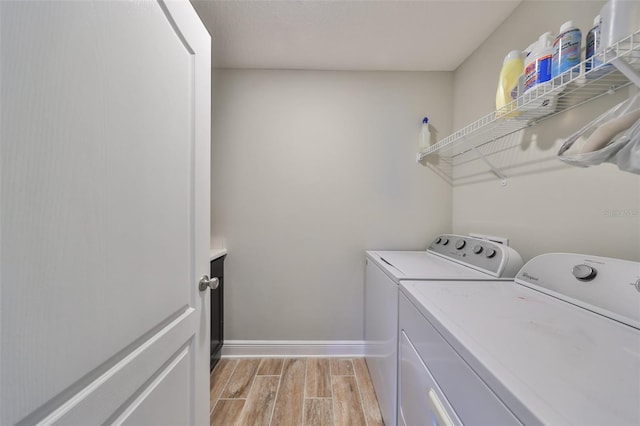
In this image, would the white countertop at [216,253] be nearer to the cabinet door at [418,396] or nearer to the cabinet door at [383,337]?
the cabinet door at [383,337]

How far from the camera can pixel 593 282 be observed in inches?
28.5

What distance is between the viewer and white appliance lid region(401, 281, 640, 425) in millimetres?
369

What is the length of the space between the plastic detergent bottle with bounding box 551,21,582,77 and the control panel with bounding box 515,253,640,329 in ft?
2.22

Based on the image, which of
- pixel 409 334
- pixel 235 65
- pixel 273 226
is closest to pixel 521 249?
pixel 409 334

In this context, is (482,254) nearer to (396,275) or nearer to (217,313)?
(396,275)

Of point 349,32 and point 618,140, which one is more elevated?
point 349,32

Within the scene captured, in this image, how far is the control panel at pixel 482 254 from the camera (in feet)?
3.48

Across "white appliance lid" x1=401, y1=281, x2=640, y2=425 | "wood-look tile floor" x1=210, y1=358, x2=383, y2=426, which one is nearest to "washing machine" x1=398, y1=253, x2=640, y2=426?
"white appliance lid" x1=401, y1=281, x2=640, y2=425

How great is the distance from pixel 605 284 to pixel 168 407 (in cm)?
145

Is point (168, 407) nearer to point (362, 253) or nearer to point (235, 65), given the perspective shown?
point (362, 253)

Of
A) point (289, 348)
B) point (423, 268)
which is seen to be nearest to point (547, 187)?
point (423, 268)

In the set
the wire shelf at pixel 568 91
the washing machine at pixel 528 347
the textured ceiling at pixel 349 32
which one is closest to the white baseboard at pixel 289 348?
the washing machine at pixel 528 347

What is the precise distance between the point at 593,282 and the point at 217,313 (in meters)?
2.02

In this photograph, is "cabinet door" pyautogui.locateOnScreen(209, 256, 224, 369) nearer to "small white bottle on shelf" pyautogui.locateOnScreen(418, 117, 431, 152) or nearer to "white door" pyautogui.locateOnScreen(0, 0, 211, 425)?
"white door" pyautogui.locateOnScreen(0, 0, 211, 425)
